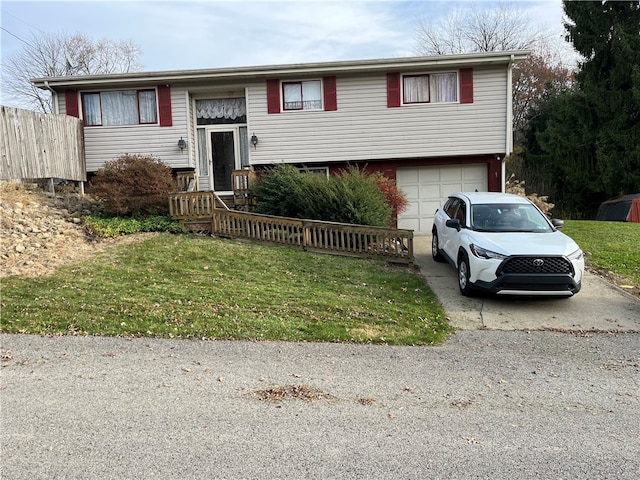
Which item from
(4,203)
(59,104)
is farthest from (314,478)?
(59,104)

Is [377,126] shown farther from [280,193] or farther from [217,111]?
[217,111]

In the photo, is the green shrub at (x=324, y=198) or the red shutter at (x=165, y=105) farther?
the red shutter at (x=165, y=105)

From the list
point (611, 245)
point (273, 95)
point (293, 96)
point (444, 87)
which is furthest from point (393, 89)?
point (611, 245)

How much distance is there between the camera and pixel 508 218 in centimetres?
912

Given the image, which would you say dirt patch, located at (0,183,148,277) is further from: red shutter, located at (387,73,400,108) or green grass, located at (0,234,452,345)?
red shutter, located at (387,73,400,108)

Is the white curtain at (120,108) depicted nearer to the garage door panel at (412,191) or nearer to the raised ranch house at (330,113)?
the raised ranch house at (330,113)

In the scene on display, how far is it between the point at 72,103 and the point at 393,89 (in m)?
10.4

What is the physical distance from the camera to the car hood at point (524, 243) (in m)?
7.57

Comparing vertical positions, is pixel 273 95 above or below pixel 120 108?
above

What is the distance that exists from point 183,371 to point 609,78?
28141mm

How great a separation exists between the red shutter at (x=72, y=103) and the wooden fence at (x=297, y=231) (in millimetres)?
6215

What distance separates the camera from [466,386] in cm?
472

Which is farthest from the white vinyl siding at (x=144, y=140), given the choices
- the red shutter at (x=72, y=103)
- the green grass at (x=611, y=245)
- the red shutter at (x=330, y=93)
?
the green grass at (x=611, y=245)

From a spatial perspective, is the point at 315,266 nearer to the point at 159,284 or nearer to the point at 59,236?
the point at 159,284
